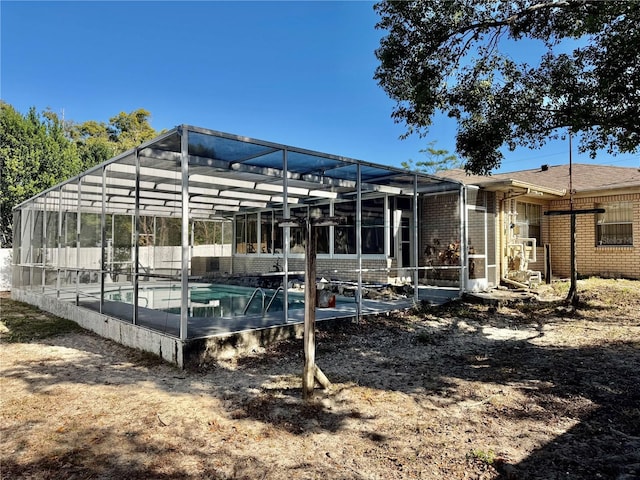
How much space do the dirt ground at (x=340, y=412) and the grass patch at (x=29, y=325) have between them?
2.24ft

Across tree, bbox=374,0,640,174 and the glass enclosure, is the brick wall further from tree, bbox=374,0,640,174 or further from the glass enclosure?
tree, bbox=374,0,640,174

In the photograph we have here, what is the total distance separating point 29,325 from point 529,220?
42.9ft

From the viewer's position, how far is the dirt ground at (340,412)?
8.96 feet

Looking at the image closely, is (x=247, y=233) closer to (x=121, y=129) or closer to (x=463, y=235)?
(x=463, y=235)

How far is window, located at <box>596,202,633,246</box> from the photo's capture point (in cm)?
1171

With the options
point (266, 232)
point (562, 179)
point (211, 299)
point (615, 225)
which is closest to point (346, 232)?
point (266, 232)

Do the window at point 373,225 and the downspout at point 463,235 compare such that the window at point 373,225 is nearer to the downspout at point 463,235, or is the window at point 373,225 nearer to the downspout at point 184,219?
the downspout at point 463,235

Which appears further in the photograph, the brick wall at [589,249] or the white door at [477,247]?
the brick wall at [589,249]

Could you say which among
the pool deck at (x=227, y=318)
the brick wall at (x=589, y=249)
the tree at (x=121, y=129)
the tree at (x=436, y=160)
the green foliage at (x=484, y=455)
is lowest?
the green foliage at (x=484, y=455)

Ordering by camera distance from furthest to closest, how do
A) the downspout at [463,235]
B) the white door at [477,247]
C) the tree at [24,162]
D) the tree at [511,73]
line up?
1. the tree at [24,162]
2. the white door at [477,247]
3. the downspout at [463,235]
4. the tree at [511,73]

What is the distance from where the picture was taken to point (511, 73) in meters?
6.86

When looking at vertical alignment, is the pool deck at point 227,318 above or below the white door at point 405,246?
below

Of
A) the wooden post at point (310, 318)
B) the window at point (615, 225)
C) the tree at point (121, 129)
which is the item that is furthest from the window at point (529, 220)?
the tree at point (121, 129)

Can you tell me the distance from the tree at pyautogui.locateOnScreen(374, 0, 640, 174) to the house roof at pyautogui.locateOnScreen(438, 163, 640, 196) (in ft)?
11.7
